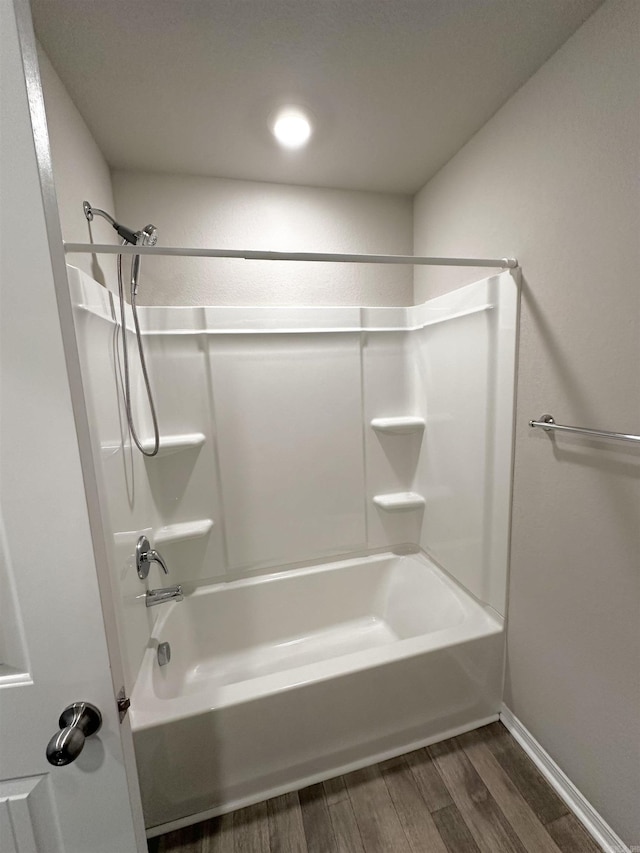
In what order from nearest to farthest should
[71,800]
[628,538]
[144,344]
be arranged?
[71,800] < [628,538] < [144,344]

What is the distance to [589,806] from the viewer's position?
3.74 feet

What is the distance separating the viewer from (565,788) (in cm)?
121

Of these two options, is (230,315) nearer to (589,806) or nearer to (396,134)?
(396,134)

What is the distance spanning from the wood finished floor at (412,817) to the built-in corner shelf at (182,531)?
98 centimetres

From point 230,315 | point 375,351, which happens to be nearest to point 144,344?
point 230,315

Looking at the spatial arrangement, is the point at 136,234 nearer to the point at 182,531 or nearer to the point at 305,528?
the point at 182,531

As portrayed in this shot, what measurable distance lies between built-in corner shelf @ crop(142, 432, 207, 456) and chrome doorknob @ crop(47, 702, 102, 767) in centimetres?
116

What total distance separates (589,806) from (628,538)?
927 millimetres

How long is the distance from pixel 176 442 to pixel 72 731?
48.6 inches

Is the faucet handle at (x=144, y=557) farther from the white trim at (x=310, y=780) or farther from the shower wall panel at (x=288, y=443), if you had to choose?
the white trim at (x=310, y=780)

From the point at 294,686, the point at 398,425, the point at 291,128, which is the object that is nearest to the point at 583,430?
the point at 398,425

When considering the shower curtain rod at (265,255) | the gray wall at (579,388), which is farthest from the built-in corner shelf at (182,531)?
the gray wall at (579,388)

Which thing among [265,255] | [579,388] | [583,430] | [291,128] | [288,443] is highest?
[291,128]

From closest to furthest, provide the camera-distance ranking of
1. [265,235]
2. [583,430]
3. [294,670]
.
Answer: [583,430] → [294,670] → [265,235]
